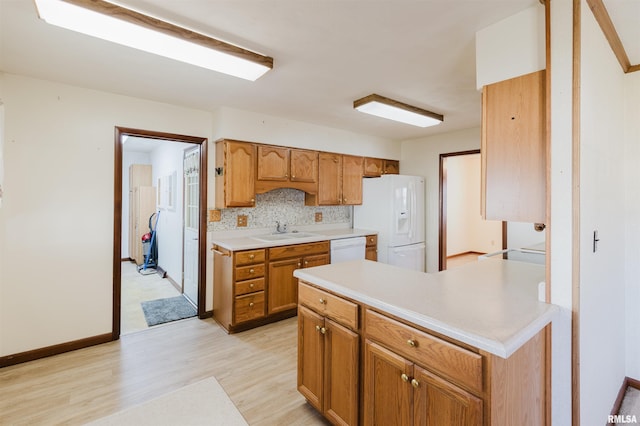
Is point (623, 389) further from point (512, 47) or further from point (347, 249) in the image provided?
point (347, 249)

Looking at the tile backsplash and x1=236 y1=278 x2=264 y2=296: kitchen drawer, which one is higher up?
the tile backsplash

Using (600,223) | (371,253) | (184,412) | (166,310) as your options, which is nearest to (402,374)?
(184,412)

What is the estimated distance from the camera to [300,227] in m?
4.34

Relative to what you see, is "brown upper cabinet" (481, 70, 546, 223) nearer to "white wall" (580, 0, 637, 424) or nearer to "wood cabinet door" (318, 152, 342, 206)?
"white wall" (580, 0, 637, 424)

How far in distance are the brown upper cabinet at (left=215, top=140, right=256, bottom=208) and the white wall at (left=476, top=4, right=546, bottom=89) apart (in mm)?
2459

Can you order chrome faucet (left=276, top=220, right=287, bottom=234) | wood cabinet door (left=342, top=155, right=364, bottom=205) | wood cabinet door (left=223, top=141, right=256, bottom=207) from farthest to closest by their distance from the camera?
wood cabinet door (left=342, top=155, right=364, bottom=205)
chrome faucet (left=276, top=220, right=287, bottom=234)
wood cabinet door (left=223, top=141, right=256, bottom=207)

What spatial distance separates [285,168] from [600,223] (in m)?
2.98

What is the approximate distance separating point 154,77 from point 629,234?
12.7ft

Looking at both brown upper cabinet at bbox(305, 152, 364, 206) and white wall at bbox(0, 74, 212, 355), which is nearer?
white wall at bbox(0, 74, 212, 355)

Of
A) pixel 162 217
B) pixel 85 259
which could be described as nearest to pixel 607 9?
pixel 85 259

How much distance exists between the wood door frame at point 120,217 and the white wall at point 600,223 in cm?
330

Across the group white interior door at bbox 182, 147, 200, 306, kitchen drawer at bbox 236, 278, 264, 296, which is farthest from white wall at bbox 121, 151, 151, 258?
kitchen drawer at bbox 236, 278, 264, 296

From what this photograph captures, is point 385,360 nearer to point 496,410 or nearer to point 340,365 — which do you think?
point 340,365

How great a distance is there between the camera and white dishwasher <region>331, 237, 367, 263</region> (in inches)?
153
